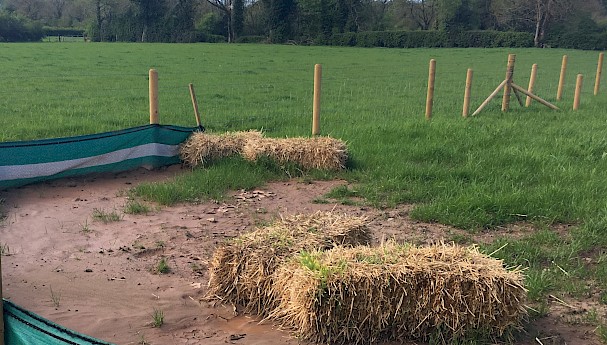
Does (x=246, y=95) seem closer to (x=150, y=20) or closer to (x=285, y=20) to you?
(x=285, y=20)

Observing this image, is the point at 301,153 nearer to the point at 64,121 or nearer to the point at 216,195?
the point at 216,195

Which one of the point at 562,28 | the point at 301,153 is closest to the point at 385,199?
the point at 301,153

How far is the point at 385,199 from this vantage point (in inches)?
292

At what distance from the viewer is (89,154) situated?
790cm

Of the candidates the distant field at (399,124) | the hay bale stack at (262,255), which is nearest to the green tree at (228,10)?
the distant field at (399,124)

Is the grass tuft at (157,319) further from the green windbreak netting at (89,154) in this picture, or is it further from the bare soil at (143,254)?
the green windbreak netting at (89,154)

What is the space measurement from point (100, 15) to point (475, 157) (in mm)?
65131

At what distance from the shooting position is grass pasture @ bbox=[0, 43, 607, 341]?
19.7 feet

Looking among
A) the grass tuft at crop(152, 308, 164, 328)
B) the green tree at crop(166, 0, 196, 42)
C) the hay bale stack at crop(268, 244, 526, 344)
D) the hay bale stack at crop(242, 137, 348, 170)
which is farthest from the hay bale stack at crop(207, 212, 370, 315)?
the green tree at crop(166, 0, 196, 42)

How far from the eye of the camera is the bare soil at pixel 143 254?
13.9 feet

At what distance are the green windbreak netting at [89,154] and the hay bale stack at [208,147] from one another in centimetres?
24

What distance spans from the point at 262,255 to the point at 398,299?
1.11m

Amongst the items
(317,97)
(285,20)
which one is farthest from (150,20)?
(317,97)

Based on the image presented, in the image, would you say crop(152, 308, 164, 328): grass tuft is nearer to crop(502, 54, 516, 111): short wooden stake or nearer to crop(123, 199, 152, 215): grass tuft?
crop(123, 199, 152, 215): grass tuft
